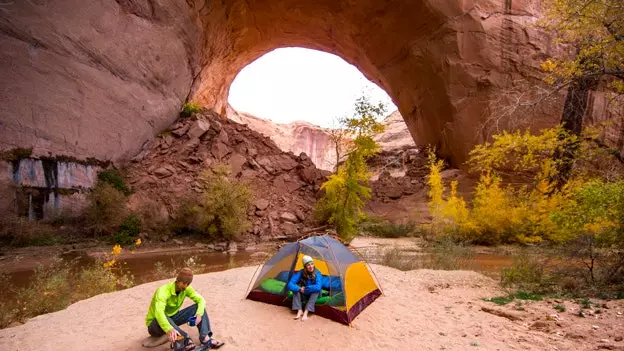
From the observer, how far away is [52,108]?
46.2 ft

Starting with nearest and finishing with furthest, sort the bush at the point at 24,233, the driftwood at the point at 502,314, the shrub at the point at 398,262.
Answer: the driftwood at the point at 502,314, the shrub at the point at 398,262, the bush at the point at 24,233

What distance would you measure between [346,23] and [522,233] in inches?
575

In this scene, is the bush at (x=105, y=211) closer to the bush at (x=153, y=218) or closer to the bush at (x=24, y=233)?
the bush at (x=153, y=218)

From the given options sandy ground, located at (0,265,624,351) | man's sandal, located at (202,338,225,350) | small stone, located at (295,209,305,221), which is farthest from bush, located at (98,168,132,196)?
man's sandal, located at (202,338,225,350)

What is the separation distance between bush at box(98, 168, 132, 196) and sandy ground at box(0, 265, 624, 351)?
1043cm

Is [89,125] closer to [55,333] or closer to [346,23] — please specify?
[55,333]

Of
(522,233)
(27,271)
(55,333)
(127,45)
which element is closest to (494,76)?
(522,233)

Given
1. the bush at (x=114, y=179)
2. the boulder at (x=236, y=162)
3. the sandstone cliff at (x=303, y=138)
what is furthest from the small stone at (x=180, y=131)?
the sandstone cliff at (x=303, y=138)

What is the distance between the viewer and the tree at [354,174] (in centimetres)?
1466

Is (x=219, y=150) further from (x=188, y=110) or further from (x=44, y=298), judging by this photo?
(x=44, y=298)

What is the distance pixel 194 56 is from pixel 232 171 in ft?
23.2

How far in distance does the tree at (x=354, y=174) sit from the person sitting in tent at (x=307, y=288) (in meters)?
9.63

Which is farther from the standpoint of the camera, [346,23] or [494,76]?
[346,23]

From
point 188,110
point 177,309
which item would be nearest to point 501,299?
point 177,309
